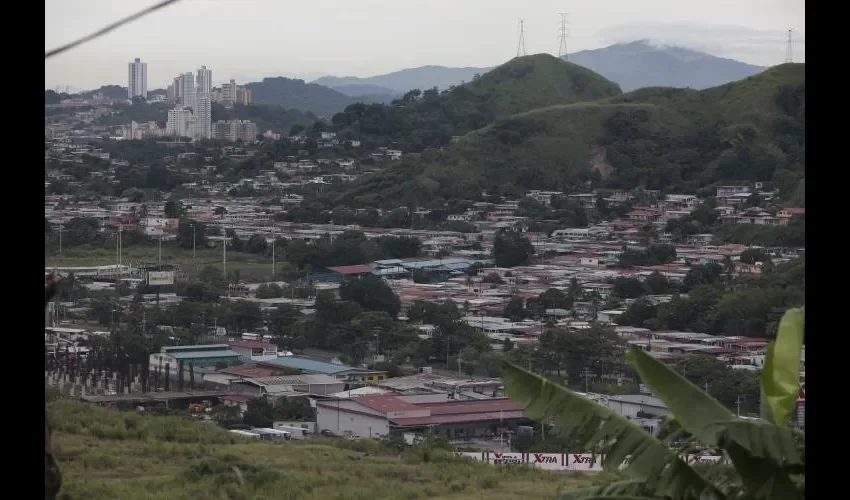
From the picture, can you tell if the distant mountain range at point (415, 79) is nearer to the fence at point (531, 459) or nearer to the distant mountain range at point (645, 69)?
the distant mountain range at point (645, 69)

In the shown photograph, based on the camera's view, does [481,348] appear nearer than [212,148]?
Yes

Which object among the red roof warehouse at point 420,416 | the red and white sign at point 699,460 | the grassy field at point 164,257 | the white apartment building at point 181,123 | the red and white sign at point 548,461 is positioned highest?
the white apartment building at point 181,123

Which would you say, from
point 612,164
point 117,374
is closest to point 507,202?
point 612,164

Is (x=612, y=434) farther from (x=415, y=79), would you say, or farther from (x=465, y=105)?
(x=465, y=105)

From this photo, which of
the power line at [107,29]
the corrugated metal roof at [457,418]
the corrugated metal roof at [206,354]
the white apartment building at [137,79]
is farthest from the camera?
the white apartment building at [137,79]

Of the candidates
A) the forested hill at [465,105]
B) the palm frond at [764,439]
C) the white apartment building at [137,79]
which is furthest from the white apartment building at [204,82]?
the palm frond at [764,439]

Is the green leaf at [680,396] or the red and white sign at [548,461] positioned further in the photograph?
the red and white sign at [548,461]
